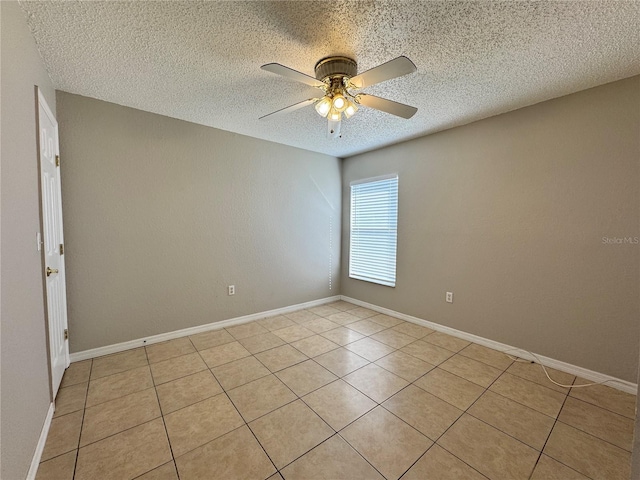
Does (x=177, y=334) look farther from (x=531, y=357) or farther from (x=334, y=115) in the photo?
(x=531, y=357)

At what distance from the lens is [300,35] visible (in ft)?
5.12

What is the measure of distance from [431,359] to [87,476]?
253 centimetres

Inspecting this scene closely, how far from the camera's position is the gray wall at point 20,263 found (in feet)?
3.66

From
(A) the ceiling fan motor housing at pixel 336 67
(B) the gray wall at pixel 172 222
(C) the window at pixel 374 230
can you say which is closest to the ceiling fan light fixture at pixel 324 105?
(A) the ceiling fan motor housing at pixel 336 67

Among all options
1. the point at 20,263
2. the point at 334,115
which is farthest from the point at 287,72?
the point at 20,263

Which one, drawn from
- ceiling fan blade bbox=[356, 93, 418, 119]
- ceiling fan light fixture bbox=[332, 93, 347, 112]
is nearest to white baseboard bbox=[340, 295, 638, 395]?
ceiling fan blade bbox=[356, 93, 418, 119]

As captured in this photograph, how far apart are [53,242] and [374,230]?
3.45 metres

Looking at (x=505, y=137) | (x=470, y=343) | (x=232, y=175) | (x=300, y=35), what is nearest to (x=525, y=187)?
(x=505, y=137)

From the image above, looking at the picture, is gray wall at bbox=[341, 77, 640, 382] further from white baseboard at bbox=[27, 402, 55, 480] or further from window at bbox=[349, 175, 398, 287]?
white baseboard at bbox=[27, 402, 55, 480]

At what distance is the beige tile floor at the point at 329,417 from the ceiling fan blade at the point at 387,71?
2.13m

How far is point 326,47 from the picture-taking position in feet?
5.46

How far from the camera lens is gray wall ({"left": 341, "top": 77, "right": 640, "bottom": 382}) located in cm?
202

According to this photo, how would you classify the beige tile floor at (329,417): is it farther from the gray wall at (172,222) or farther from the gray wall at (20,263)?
the gray wall at (172,222)

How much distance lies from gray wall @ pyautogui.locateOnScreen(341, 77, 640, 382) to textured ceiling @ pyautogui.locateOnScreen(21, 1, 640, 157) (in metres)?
0.33
